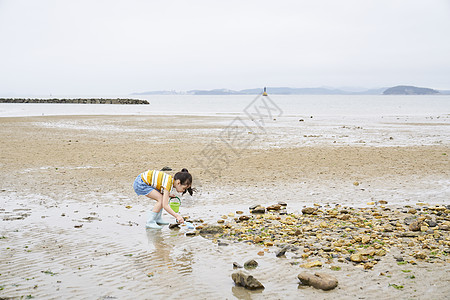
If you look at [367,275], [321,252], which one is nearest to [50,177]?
[321,252]

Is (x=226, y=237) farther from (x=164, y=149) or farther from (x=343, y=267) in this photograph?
(x=164, y=149)

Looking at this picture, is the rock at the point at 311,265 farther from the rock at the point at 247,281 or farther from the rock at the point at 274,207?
the rock at the point at 274,207

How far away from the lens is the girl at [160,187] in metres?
8.23

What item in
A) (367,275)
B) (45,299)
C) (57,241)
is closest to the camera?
(45,299)

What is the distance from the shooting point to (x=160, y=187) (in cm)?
852

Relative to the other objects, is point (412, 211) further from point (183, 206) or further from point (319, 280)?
point (183, 206)

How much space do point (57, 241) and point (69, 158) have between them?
9982 mm

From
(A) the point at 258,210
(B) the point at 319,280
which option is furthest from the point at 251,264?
(A) the point at 258,210

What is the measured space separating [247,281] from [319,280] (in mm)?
917

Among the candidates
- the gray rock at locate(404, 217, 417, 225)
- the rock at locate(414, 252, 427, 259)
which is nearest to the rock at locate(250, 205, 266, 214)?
the gray rock at locate(404, 217, 417, 225)

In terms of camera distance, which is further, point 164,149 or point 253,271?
point 164,149

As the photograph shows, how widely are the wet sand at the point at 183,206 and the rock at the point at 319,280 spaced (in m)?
0.10

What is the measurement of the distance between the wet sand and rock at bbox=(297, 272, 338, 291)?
0.32 ft

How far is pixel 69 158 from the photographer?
16.7 meters
